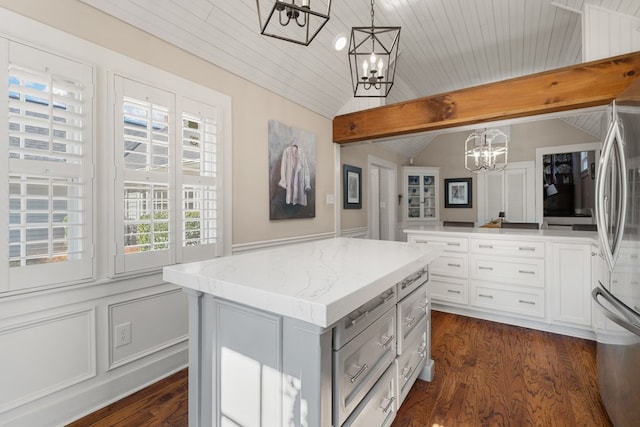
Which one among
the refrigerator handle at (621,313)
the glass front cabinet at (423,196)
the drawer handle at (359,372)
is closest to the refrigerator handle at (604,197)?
the refrigerator handle at (621,313)

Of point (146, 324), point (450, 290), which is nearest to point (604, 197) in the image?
point (450, 290)

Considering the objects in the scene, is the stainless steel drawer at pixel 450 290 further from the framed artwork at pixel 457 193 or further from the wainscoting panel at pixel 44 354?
the framed artwork at pixel 457 193

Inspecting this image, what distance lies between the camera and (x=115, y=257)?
73.5 inches

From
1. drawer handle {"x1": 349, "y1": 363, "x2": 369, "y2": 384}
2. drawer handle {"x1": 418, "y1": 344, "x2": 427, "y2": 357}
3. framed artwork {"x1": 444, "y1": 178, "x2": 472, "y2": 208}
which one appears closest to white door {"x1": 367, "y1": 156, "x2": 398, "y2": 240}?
framed artwork {"x1": 444, "y1": 178, "x2": 472, "y2": 208}

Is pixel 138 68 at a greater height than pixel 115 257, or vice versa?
pixel 138 68

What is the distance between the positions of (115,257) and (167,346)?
30.9 inches

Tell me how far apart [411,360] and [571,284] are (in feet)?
6.72

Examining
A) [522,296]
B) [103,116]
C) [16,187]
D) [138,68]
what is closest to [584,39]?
[522,296]

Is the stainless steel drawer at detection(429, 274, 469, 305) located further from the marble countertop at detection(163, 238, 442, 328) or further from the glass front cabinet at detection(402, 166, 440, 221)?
the glass front cabinet at detection(402, 166, 440, 221)

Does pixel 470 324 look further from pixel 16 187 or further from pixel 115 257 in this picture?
pixel 16 187

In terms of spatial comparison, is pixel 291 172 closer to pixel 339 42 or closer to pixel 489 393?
pixel 339 42

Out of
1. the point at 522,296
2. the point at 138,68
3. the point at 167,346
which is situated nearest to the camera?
the point at 138,68

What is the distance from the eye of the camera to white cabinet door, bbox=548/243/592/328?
8.78 ft

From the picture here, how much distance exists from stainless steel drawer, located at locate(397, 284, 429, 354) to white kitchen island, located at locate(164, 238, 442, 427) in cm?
1
